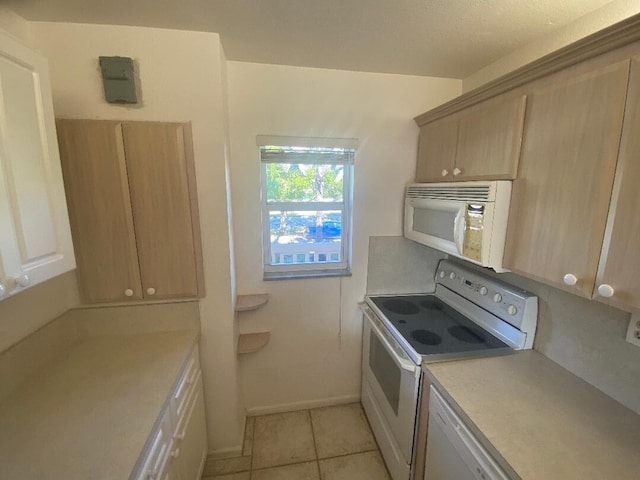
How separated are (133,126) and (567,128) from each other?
1.80m

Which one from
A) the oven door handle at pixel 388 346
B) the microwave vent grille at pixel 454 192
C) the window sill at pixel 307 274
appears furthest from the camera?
the window sill at pixel 307 274

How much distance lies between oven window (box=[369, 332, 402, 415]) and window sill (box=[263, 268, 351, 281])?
0.47 m

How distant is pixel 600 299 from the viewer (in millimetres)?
897

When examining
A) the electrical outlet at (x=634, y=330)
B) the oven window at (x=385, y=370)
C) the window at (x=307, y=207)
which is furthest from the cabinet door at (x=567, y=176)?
the window at (x=307, y=207)

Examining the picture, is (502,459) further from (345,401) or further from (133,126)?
(133,126)

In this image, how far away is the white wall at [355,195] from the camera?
1.76 meters

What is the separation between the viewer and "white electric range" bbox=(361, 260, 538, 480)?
141 centimetres

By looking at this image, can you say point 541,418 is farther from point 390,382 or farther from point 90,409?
point 90,409

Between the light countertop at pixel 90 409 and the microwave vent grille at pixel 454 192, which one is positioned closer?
the light countertop at pixel 90 409

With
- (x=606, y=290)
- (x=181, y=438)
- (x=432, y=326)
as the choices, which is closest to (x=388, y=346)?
(x=432, y=326)

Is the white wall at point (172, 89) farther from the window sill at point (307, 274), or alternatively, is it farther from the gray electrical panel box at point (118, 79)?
the window sill at point (307, 274)

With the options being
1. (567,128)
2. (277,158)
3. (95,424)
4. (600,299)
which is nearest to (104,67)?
(277,158)

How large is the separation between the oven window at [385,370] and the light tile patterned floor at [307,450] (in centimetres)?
46

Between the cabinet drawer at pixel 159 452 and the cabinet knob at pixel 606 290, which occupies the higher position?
the cabinet knob at pixel 606 290
